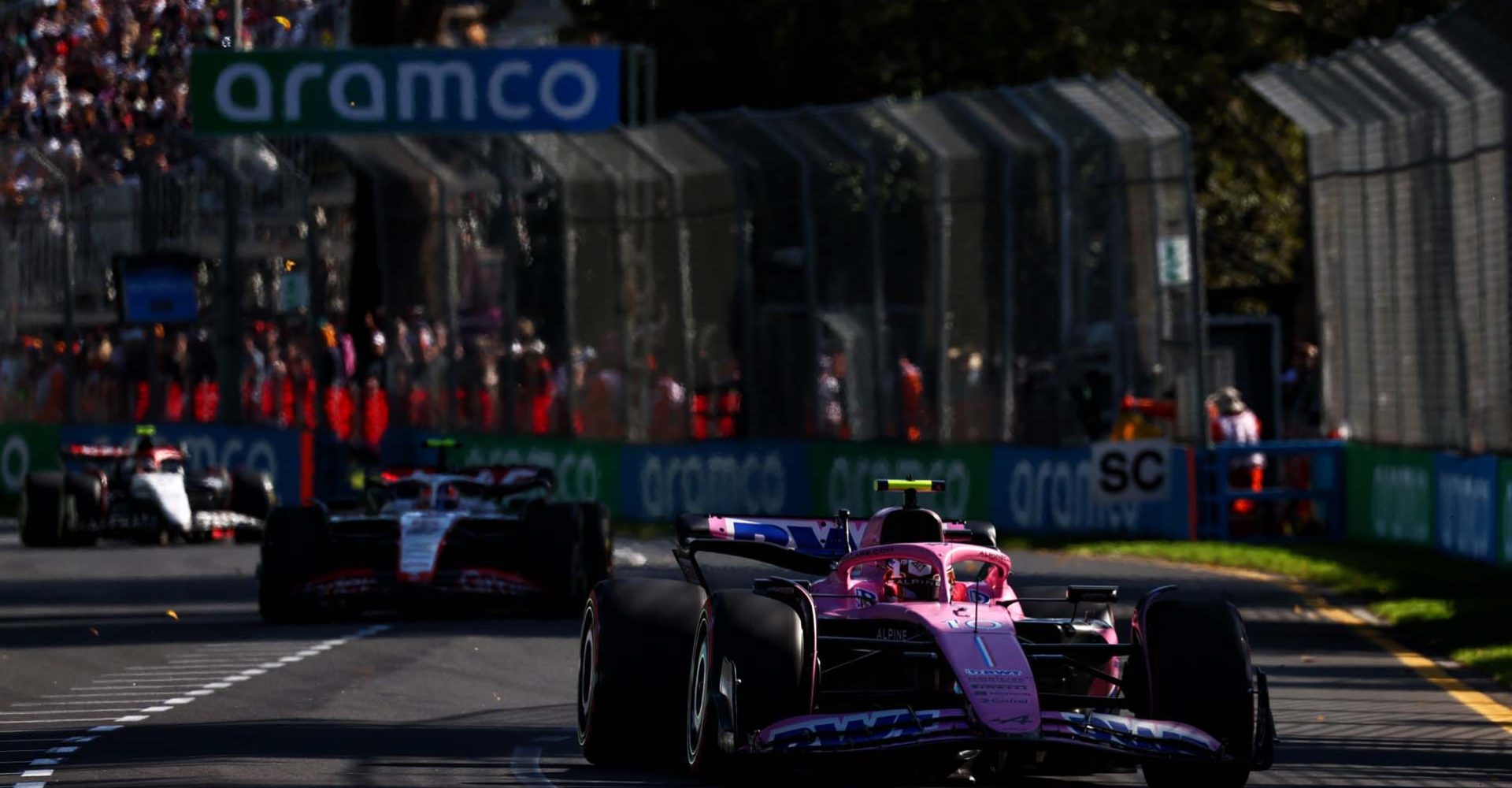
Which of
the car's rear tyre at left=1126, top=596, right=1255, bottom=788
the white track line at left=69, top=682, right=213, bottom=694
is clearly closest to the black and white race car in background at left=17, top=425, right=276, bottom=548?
the white track line at left=69, top=682, right=213, bottom=694

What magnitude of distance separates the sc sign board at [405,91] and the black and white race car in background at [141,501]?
7.47 m

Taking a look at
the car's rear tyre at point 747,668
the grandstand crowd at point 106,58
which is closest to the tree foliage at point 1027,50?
the grandstand crowd at point 106,58

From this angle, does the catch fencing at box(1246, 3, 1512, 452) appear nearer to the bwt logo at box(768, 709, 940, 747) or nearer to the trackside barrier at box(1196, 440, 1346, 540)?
the trackside barrier at box(1196, 440, 1346, 540)

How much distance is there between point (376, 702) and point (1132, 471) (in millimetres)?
13888

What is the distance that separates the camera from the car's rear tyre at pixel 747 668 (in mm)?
9680

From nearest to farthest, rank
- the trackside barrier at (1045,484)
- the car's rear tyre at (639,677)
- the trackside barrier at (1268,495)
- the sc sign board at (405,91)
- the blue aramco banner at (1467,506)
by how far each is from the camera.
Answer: the car's rear tyre at (639,677) < the blue aramco banner at (1467,506) < the trackside barrier at (1045,484) < the trackside barrier at (1268,495) < the sc sign board at (405,91)

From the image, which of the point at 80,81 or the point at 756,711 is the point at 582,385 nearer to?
the point at 80,81

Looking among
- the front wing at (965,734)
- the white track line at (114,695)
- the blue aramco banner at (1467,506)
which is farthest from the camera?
the blue aramco banner at (1467,506)

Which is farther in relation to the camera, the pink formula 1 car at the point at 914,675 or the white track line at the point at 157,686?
the white track line at the point at 157,686

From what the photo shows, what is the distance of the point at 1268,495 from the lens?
2589 centimetres

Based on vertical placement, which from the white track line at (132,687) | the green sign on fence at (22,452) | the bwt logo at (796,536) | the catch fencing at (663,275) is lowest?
the white track line at (132,687)

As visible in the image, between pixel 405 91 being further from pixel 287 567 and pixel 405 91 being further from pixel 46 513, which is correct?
pixel 287 567

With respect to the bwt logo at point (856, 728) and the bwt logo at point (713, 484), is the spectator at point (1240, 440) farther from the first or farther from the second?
the bwt logo at point (856, 728)

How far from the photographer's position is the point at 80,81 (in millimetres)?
44969
